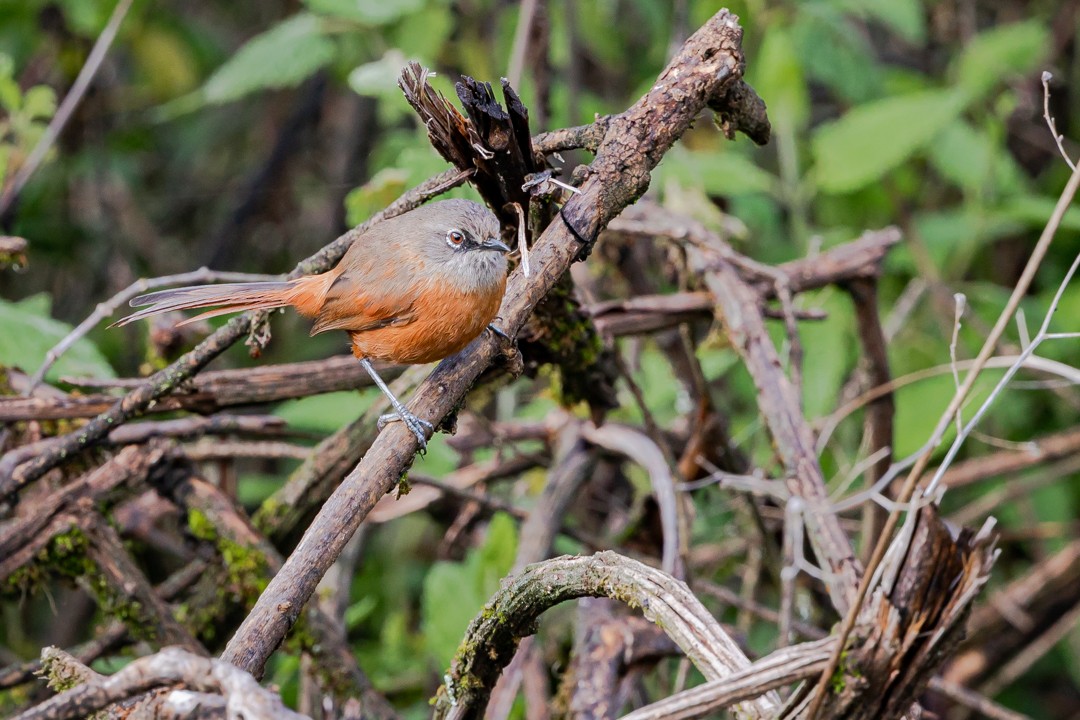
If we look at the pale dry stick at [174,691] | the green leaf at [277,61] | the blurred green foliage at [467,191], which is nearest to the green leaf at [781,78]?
the blurred green foliage at [467,191]

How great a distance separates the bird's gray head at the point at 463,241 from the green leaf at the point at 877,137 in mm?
2215

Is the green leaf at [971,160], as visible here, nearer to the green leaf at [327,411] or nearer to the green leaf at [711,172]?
the green leaf at [711,172]

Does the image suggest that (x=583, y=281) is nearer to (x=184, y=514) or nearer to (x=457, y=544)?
(x=457, y=544)

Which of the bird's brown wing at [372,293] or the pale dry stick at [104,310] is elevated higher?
the pale dry stick at [104,310]

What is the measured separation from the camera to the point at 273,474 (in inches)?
234

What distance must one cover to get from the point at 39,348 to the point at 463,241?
1.41 metres

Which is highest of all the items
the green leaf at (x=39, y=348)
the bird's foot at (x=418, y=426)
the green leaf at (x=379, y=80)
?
the green leaf at (x=379, y=80)

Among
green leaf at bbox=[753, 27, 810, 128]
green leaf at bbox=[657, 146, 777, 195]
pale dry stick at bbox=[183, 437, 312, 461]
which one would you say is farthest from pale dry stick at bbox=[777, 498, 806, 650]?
green leaf at bbox=[753, 27, 810, 128]

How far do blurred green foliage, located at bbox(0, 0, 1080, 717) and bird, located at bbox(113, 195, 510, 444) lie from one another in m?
0.52

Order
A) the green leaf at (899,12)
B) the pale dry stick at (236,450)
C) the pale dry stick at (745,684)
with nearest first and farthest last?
1. the pale dry stick at (745,684)
2. the pale dry stick at (236,450)
3. the green leaf at (899,12)

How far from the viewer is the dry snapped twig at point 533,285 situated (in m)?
1.59

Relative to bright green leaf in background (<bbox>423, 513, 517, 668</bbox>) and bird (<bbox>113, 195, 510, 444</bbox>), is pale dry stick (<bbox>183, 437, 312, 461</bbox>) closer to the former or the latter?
bird (<bbox>113, 195, 510, 444</bbox>)

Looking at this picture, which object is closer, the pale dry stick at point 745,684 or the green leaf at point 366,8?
the pale dry stick at point 745,684

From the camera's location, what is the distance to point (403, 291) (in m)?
2.72
